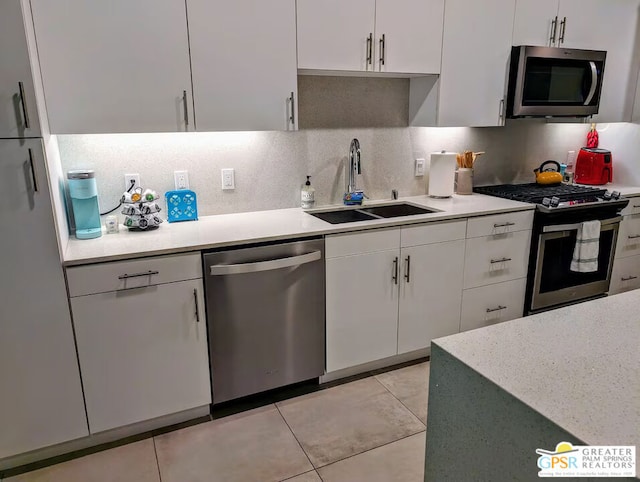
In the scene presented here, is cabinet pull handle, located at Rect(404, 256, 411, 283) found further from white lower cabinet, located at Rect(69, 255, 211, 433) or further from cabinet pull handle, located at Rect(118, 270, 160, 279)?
cabinet pull handle, located at Rect(118, 270, 160, 279)

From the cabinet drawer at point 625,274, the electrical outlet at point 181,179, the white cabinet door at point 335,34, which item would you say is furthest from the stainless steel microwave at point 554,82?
the electrical outlet at point 181,179

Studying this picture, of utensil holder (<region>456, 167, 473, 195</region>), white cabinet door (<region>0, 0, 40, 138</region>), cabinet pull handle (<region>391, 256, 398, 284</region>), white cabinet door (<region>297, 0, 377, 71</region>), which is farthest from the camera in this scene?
utensil holder (<region>456, 167, 473, 195</region>)

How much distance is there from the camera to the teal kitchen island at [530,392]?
0.90m

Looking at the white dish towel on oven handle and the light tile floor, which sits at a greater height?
the white dish towel on oven handle

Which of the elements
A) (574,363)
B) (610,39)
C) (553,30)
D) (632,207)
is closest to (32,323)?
(574,363)

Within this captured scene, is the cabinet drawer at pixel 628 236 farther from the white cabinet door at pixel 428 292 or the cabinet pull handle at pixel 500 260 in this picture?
the white cabinet door at pixel 428 292

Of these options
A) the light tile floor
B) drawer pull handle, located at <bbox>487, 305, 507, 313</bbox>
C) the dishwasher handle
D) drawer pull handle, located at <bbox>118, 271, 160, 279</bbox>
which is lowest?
the light tile floor

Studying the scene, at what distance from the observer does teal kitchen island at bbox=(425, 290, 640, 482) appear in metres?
0.90

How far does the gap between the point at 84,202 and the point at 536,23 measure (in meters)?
2.86

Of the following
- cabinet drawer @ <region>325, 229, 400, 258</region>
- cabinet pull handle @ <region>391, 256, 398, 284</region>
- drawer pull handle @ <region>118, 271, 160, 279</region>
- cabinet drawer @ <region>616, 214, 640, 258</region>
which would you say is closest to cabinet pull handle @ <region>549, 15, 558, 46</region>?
cabinet drawer @ <region>616, 214, 640, 258</region>

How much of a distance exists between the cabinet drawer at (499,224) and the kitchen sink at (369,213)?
25 centimetres

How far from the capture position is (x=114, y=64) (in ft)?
6.59

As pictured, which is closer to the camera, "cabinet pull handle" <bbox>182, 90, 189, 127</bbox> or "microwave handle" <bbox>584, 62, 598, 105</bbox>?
"cabinet pull handle" <bbox>182, 90, 189, 127</bbox>

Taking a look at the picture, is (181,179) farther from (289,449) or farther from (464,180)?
(464,180)
